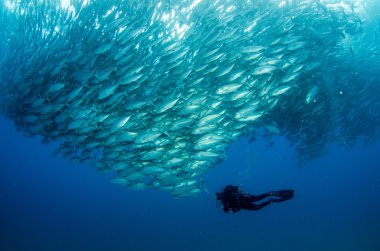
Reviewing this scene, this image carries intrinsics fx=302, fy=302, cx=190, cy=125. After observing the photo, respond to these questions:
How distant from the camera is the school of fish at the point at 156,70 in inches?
296

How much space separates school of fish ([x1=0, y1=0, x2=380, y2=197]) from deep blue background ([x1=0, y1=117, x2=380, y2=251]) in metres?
22.3

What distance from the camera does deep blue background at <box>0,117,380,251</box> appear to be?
33.9 m

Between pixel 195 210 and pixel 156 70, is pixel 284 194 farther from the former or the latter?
pixel 195 210

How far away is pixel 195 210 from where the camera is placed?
191 feet

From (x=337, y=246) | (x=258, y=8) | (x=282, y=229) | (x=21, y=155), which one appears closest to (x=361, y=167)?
(x=282, y=229)

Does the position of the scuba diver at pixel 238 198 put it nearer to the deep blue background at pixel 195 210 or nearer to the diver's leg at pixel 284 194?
the diver's leg at pixel 284 194

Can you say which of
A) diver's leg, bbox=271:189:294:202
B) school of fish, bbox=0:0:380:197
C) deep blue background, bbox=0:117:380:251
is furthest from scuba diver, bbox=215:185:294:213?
deep blue background, bbox=0:117:380:251

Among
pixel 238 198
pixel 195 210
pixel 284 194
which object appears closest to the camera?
pixel 238 198

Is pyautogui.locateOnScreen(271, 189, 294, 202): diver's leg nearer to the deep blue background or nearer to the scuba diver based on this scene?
the scuba diver

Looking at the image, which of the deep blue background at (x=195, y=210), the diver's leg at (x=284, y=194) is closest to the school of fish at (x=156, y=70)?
the diver's leg at (x=284, y=194)

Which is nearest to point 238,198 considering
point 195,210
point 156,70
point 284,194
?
A: point 284,194

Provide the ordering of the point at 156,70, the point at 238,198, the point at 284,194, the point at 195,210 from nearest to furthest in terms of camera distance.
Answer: the point at 238,198 → the point at 284,194 → the point at 156,70 → the point at 195,210

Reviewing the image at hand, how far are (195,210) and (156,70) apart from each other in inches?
2097

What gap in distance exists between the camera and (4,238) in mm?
33344
